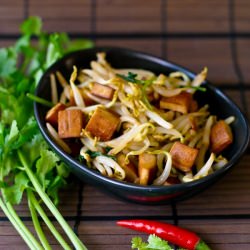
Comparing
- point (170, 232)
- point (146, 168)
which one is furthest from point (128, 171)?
point (170, 232)

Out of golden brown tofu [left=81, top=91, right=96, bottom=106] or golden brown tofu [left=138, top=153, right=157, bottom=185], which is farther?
golden brown tofu [left=81, top=91, right=96, bottom=106]

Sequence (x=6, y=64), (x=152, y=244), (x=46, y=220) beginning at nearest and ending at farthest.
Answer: (x=152, y=244) < (x=46, y=220) < (x=6, y=64)

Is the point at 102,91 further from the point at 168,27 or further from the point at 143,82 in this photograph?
the point at 168,27

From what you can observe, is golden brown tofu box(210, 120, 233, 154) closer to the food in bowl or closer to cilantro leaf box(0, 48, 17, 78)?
the food in bowl

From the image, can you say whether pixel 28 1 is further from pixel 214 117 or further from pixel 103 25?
pixel 214 117

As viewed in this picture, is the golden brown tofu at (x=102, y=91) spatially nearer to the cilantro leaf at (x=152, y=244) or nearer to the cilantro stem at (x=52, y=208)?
the cilantro stem at (x=52, y=208)

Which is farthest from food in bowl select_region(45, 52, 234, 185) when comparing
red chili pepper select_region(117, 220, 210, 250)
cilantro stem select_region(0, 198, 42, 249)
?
cilantro stem select_region(0, 198, 42, 249)
